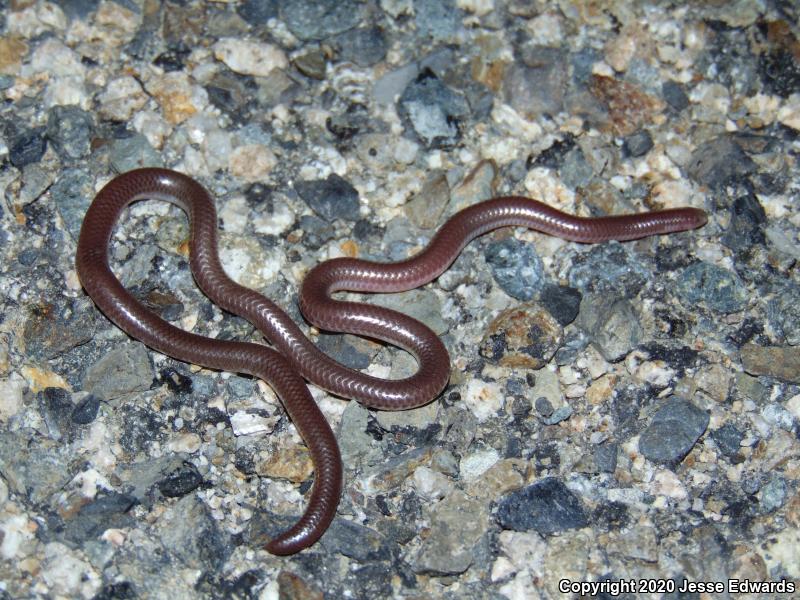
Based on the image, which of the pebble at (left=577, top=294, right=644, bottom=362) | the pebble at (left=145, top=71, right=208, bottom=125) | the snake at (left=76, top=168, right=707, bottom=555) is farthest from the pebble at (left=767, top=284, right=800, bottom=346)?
the pebble at (left=145, top=71, right=208, bottom=125)

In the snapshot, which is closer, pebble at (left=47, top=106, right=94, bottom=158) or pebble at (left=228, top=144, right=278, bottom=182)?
pebble at (left=47, top=106, right=94, bottom=158)

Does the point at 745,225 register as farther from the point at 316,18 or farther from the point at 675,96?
the point at 316,18

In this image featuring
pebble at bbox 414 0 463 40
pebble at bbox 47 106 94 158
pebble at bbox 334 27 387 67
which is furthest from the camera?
pebble at bbox 414 0 463 40

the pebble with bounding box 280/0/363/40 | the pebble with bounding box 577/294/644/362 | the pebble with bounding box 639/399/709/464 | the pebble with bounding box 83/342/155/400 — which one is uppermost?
the pebble with bounding box 280/0/363/40

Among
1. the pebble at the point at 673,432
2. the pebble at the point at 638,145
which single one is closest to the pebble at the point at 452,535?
the pebble at the point at 673,432

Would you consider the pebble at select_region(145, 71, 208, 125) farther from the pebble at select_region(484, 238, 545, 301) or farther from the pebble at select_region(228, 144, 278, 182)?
the pebble at select_region(484, 238, 545, 301)

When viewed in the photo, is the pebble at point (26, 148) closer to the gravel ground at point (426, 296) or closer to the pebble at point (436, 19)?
the gravel ground at point (426, 296)
